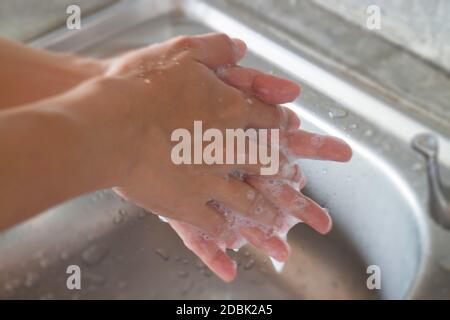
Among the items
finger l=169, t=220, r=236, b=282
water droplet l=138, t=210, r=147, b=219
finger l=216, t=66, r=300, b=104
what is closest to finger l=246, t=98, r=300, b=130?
finger l=216, t=66, r=300, b=104

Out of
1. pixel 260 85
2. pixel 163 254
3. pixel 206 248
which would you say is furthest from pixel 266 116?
pixel 163 254

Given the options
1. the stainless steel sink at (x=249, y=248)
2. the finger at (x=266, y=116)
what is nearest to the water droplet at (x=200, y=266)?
the stainless steel sink at (x=249, y=248)

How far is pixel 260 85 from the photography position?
57cm

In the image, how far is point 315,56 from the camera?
27.3 inches

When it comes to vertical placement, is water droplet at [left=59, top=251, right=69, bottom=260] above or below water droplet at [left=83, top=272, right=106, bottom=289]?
above

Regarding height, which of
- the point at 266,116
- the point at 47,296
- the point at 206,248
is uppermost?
the point at 266,116

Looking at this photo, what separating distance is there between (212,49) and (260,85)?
2.0 inches

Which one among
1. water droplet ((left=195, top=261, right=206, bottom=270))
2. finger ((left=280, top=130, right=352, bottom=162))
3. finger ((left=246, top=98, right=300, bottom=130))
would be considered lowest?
water droplet ((left=195, top=261, right=206, bottom=270))

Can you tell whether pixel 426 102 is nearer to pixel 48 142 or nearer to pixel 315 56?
pixel 315 56

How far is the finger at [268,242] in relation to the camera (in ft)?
1.98

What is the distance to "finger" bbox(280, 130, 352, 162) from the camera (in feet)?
1.88

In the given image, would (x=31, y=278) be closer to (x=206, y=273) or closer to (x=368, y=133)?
(x=206, y=273)

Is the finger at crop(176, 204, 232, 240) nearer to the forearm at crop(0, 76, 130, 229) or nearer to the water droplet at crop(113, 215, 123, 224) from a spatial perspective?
the forearm at crop(0, 76, 130, 229)

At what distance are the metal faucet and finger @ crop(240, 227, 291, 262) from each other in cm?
14
